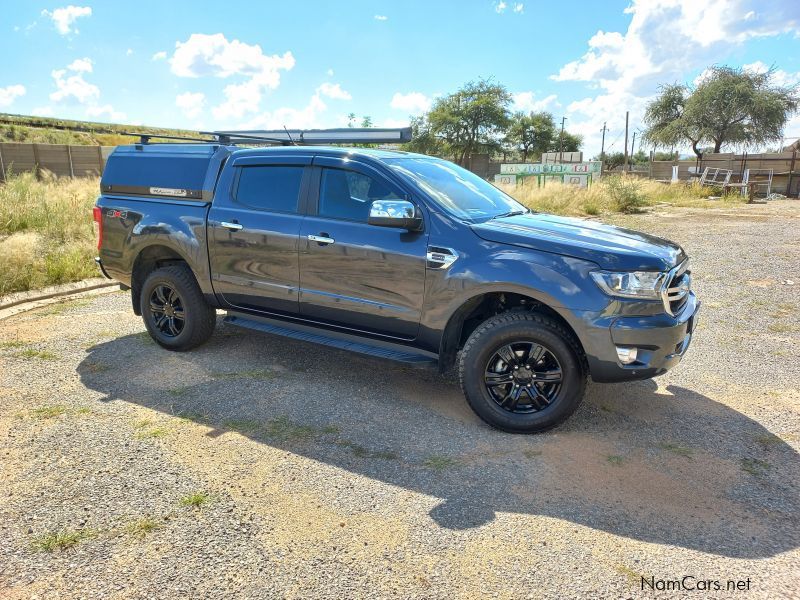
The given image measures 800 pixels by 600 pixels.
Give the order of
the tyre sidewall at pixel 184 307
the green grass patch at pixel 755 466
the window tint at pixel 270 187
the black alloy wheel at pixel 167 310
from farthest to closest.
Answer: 1. the black alloy wheel at pixel 167 310
2. the tyre sidewall at pixel 184 307
3. the window tint at pixel 270 187
4. the green grass patch at pixel 755 466

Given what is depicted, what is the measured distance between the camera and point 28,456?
11.6 feet

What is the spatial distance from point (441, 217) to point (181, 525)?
2476 mm

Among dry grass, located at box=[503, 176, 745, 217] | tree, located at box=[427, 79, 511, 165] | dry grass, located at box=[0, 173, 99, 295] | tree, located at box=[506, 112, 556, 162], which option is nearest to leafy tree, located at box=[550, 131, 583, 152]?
tree, located at box=[506, 112, 556, 162]

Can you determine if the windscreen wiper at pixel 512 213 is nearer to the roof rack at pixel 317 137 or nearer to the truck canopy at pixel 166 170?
the roof rack at pixel 317 137

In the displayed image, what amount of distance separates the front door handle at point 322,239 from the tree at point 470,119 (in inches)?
1881

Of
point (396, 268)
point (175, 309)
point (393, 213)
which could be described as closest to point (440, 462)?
point (396, 268)

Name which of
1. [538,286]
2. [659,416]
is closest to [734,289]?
[659,416]

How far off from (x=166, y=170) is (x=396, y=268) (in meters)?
2.63

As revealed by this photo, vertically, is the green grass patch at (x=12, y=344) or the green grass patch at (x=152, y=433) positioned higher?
the green grass patch at (x=12, y=344)

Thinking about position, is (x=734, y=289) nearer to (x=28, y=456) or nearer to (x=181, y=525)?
(x=181, y=525)

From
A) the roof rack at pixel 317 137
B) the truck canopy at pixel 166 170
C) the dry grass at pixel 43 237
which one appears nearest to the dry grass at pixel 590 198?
the dry grass at pixel 43 237

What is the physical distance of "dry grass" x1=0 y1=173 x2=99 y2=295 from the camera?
764 cm

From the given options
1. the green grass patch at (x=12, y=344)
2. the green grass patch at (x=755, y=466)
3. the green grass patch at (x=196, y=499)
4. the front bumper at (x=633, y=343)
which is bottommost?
the green grass patch at (x=196, y=499)

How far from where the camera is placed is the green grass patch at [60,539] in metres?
2.72
